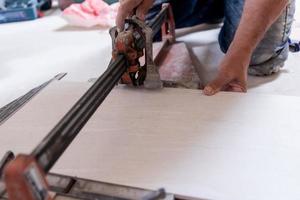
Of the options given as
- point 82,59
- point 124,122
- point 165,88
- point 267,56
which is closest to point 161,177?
point 124,122

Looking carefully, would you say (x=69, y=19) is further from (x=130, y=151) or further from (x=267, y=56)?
(x=130, y=151)

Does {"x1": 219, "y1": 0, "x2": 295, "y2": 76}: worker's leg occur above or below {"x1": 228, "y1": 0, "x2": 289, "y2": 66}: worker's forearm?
below

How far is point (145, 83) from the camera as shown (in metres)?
1.03

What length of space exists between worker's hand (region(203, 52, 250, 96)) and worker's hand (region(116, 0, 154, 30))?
339mm

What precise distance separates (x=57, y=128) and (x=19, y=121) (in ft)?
1.26

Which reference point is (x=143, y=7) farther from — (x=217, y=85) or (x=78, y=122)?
(x=78, y=122)

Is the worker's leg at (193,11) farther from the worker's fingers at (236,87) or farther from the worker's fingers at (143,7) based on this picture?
the worker's fingers at (236,87)

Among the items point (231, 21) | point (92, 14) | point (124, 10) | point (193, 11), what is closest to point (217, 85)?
point (124, 10)

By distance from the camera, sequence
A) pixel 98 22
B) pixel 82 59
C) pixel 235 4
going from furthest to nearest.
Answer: pixel 98 22 < pixel 82 59 < pixel 235 4

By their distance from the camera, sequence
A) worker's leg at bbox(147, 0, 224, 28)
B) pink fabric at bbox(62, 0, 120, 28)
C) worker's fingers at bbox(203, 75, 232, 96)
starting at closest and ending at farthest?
worker's fingers at bbox(203, 75, 232, 96) < worker's leg at bbox(147, 0, 224, 28) < pink fabric at bbox(62, 0, 120, 28)

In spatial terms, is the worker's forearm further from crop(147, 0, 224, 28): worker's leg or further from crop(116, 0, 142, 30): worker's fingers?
crop(147, 0, 224, 28): worker's leg

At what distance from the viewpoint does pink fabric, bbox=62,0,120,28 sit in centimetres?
204

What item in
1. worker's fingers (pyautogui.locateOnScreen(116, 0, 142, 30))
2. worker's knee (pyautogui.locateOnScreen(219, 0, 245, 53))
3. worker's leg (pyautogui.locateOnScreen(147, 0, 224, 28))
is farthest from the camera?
worker's leg (pyautogui.locateOnScreen(147, 0, 224, 28))

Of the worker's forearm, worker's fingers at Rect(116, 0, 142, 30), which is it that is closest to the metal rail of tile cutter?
worker's fingers at Rect(116, 0, 142, 30)
